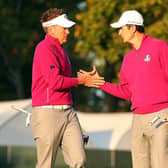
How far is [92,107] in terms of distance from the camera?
4088 centimetres

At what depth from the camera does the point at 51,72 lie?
21.2 ft

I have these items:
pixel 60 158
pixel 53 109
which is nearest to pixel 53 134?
pixel 53 109

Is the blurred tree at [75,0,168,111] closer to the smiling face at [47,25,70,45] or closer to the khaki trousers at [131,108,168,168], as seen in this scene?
the smiling face at [47,25,70,45]

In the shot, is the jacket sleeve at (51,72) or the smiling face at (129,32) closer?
the jacket sleeve at (51,72)

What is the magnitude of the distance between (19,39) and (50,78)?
25633mm

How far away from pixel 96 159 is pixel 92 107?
24.1m


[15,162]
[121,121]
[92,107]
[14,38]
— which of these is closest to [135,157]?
[15,162]

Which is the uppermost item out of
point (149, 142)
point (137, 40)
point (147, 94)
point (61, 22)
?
point (61, 22)

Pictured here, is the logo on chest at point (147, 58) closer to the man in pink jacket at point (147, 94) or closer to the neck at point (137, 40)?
the man in pink jacket at point (147, 94)

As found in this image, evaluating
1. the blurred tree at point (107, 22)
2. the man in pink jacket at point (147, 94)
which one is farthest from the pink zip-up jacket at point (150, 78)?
the blurred tree at point (107, 22)

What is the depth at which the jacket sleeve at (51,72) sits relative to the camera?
21.2ft

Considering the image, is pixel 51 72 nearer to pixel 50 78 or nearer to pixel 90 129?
pixel 50 78

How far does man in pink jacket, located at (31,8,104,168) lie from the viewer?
21.3 feet

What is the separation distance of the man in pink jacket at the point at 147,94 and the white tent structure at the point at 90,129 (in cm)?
696
